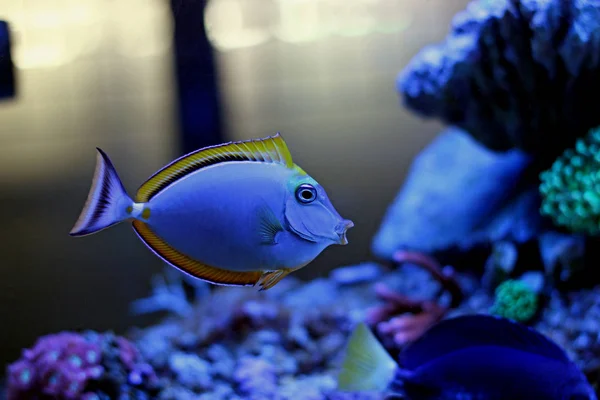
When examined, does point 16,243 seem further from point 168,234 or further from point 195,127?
point 168,234

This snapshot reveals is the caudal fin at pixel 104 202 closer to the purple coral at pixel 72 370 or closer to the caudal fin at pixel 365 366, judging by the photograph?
the caudal fin at pixel 365 366

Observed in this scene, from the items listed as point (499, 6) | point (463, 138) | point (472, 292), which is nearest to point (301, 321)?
point (472, 292)

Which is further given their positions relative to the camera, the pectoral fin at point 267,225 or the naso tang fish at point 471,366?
the naso tang fish at point 471,366

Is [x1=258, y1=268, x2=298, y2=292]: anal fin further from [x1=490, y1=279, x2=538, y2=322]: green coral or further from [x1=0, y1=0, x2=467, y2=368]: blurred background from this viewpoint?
[x1=490, y1=279, x2=538, y2=322]: green coral

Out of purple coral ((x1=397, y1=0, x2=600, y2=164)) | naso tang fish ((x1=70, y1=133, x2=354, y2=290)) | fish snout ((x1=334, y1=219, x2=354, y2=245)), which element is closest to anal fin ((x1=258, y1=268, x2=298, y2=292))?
naso tang fish ((x1=70, y1=133, x2=354, y2=290))

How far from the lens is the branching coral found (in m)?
2.11

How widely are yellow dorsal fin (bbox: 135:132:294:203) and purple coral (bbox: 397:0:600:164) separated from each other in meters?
1.57

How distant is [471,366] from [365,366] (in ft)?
1.00

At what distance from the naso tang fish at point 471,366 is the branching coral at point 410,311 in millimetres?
495

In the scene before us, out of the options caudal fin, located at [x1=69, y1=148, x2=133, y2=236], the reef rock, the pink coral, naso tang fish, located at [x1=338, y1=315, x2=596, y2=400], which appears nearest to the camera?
caudal fin, located at [x1=69, y1=148, x2=133, y2=236]

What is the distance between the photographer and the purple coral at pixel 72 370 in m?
1.66

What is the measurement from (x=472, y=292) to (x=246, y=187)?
1.96 meters

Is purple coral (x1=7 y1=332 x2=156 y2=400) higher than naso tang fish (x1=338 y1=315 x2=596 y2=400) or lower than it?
lower

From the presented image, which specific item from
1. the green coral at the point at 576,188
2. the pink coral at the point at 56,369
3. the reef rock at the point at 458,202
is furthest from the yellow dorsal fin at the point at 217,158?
the reef rock at the point at 458,202
